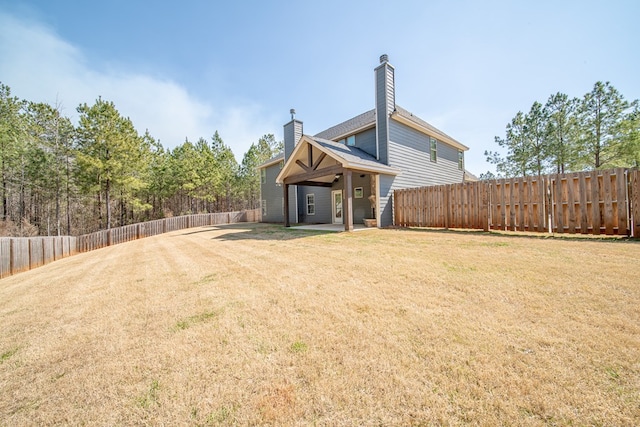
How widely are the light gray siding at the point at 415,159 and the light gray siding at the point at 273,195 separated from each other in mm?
9832

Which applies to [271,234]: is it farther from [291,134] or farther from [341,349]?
[291,134]

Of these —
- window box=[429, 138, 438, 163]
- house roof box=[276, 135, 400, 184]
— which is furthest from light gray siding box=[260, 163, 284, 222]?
window box=[429, 138, 438, 163]

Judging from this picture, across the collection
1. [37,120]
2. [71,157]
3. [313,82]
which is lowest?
[71,157]

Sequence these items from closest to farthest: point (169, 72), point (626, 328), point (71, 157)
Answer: point (626, 328) → point (169, 72) → point (71, 157)

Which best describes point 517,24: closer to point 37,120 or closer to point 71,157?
point 71,157

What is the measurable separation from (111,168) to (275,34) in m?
18.8

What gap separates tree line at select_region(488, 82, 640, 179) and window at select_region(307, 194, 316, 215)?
21.7 m

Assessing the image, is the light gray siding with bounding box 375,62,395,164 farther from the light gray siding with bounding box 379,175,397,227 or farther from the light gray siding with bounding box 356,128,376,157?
the light gray siding with bounding box 379,175,397,227

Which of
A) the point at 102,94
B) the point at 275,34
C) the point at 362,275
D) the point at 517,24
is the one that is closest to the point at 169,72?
the point at 275,34

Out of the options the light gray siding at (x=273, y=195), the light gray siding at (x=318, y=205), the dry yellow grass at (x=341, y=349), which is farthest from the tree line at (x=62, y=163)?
the dry yellow grass at (x=341, y=349)

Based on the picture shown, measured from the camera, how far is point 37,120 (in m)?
20.2

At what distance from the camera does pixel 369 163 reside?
10188 mm

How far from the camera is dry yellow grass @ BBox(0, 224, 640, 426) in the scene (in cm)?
154

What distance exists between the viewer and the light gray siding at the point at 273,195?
19.1 metres
